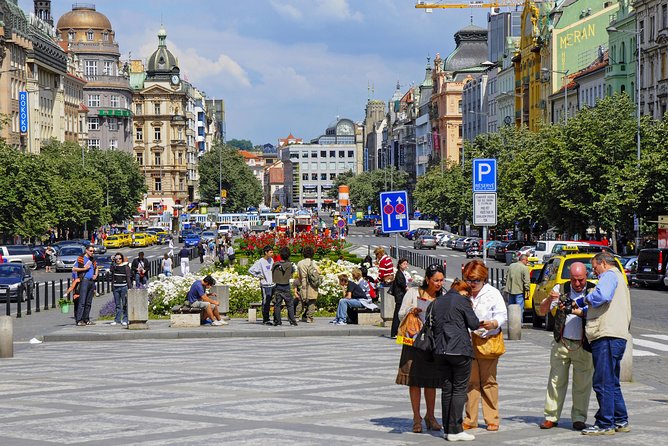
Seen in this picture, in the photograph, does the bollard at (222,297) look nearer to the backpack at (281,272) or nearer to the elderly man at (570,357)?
the backpack at (281,272)

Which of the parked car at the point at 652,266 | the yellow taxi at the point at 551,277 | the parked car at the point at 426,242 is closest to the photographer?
the yellow taxi at the point at 551,277

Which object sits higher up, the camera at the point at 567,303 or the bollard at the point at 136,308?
the camera at the point at 567,303

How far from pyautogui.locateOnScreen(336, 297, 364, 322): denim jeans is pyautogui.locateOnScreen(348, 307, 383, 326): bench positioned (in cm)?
14

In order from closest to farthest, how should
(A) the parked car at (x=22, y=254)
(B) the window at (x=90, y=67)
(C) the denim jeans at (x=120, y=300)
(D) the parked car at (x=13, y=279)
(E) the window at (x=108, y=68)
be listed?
(C) the denim jeans at (x=120, y=300)
(D) the parked car at (x=13, y=279)
(A) the parked car at (x=22, y=254)
(B) the window at (x=90, y=67)
(E) the window at (x=108, y=68)

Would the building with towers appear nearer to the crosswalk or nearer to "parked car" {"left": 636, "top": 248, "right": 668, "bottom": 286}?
"parked car" {"left": 636, "top": 248, "right": 668, "bottom": 286}

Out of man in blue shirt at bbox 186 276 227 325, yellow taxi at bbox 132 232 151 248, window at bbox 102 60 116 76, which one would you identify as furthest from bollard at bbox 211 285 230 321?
window at bbox 102 60 116 76

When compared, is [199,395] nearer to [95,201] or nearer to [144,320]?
[144,320]

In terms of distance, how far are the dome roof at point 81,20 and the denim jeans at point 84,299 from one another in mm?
140500

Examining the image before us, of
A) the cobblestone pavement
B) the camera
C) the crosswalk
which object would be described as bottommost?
the crosswalk

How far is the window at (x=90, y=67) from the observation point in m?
168

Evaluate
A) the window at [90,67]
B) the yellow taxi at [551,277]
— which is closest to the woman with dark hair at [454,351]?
the yellow taxi at [551,277]

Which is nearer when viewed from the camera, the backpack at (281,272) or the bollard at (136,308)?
the backpack at (281,272)

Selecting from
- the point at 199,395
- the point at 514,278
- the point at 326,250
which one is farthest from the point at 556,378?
the point at 326,250

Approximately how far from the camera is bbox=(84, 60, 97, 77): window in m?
168
